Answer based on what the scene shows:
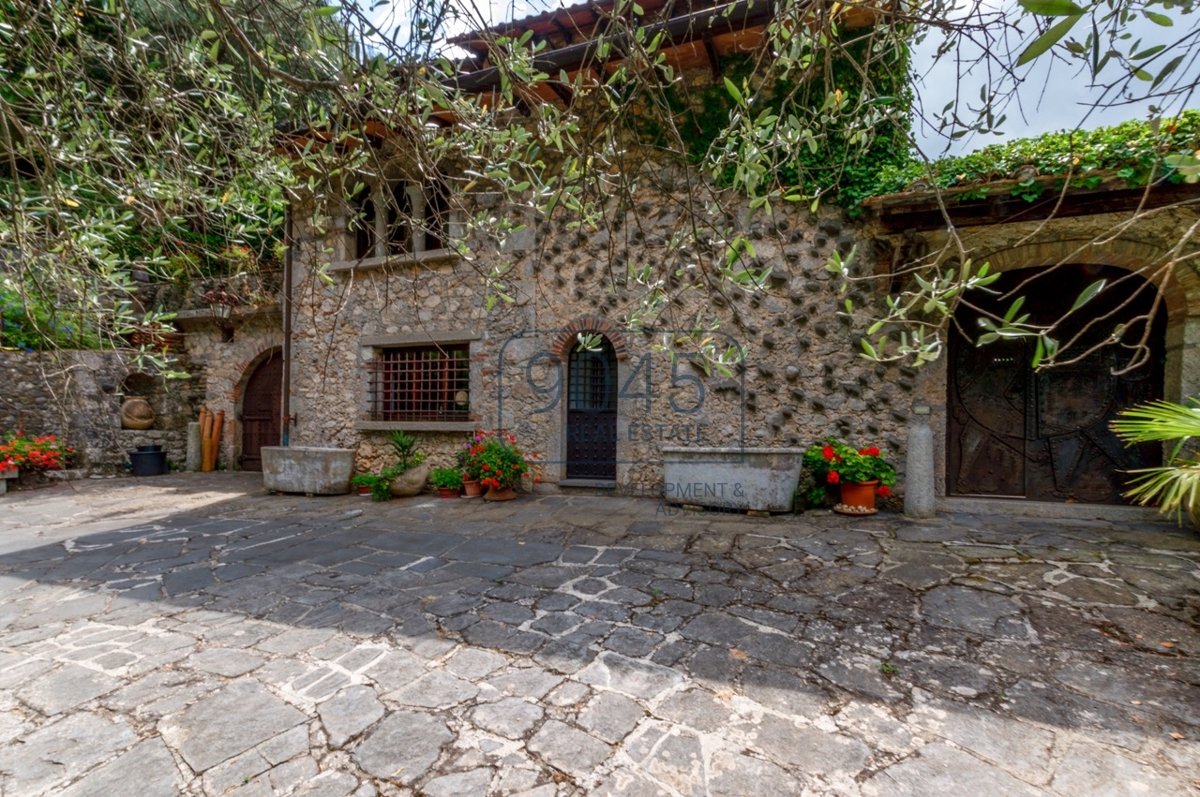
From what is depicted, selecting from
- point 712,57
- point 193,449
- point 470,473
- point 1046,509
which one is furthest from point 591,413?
point 193,449

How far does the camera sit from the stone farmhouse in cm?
430

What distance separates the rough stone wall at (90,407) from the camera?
723 cm

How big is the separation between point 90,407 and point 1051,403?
11.9 m

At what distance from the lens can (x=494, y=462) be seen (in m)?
5.64

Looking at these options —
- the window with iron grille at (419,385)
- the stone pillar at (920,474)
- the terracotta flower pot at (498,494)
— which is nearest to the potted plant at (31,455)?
the window with iron grille at (419,385)

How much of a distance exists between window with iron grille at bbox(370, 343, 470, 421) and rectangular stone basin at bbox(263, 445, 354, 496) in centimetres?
89

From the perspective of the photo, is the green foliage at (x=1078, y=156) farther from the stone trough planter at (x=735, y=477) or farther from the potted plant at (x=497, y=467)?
the potted plant at (x=497, y=467)

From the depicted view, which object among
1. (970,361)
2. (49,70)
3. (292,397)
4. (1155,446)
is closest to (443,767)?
(49,70)

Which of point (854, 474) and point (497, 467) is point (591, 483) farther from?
point (854, 474)

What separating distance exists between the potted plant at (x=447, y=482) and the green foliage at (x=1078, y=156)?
510cm

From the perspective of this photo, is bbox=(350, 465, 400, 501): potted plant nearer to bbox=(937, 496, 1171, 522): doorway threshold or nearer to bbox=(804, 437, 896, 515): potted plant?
bbox=(804, 437, 896, 515): potted plant

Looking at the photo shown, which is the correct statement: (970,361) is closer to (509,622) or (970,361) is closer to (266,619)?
(509,622)

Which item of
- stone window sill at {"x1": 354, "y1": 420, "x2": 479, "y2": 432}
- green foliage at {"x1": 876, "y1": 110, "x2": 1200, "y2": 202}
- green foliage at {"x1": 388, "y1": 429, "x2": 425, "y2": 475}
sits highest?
green foliage at {"x1": 876, "y1": 110, "x2": 1200, "y2": 202}

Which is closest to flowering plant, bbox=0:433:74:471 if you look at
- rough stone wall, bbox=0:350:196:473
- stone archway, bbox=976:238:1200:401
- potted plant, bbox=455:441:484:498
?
rough stone wall, bbox=0:350:196:473
